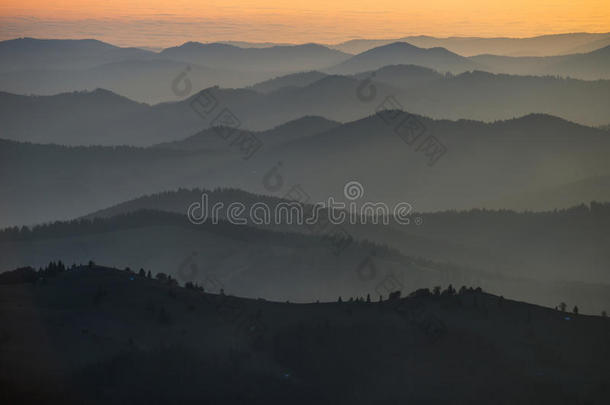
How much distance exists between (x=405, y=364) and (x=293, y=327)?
5.73 m

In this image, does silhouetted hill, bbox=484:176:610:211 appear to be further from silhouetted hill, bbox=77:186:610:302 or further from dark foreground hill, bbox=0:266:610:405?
dark foreground hill, bbox=0:266:610:405

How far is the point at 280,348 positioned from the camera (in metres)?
40.2

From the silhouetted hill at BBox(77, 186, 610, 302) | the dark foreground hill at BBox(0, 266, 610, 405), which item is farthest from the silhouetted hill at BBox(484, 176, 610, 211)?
the dark foreground hill at BBox(0, 266, 610, 405)

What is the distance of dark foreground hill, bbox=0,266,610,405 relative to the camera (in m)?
35.5

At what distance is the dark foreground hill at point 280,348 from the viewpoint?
35.5 m

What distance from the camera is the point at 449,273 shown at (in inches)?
4119

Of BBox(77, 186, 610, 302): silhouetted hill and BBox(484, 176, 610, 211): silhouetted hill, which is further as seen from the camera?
BBox(484, 176, 610, 211): silhouetted hill

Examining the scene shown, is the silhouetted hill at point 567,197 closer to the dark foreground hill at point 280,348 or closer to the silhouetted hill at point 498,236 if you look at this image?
the silhouetted hill at point 498,236

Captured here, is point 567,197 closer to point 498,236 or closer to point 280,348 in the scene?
point 498,236

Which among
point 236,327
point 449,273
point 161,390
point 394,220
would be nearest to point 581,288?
point 449,273

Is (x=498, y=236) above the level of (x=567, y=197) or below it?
below

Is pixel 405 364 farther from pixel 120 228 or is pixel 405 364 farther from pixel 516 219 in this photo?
pixel 516 219

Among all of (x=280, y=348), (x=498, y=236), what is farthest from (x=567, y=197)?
(x=280, y=348)

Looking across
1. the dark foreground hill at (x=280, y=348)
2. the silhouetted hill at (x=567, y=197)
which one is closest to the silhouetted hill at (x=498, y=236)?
the silhouetted hill at (x=567, y=197)
